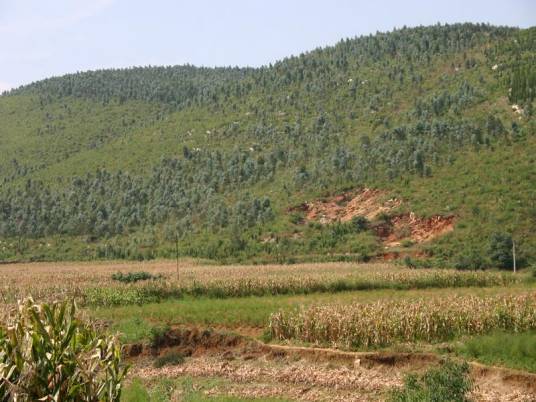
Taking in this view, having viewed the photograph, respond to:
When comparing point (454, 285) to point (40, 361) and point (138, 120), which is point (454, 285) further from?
point (138, 120)

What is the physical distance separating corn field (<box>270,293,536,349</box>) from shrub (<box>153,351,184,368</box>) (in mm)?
4240

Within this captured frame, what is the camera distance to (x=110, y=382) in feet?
29.5

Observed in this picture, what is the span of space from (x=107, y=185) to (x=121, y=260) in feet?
78.7

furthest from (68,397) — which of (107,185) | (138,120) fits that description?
(138,120)

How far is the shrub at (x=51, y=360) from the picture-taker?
8617mm

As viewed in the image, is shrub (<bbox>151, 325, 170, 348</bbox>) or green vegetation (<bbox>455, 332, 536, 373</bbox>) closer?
green vegetation (<bbox>455, 332, 536, 373</bbox>)

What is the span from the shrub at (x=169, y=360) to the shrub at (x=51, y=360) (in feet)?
45.9

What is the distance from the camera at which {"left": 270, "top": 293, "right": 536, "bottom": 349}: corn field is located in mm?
21469

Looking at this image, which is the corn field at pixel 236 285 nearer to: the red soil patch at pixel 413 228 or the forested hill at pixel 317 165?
the forested hill at pixel 317 165

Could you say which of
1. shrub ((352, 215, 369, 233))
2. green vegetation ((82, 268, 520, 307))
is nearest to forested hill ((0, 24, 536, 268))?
shrub ((352, 215, 369, 233))

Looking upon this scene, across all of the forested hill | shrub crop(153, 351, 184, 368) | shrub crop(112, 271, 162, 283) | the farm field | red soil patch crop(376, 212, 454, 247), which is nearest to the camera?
the farm field

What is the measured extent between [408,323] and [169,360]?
8720 mm

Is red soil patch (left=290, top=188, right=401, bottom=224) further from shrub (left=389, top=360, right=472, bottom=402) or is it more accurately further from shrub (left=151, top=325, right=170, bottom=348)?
shrub (left=389, top=360, right=472, bottom=402)

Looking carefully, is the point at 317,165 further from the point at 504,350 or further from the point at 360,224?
the point at 504,350
